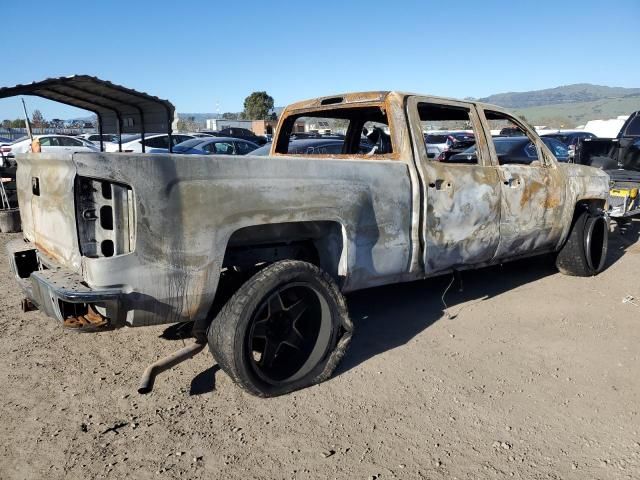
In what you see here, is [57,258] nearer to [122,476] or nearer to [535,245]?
[122,476]

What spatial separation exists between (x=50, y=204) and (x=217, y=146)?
11937 millimetres

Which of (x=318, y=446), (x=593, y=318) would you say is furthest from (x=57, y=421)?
(x=593, y=318)

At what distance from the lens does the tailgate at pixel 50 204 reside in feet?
8.83

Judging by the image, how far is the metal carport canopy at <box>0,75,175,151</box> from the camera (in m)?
4.36

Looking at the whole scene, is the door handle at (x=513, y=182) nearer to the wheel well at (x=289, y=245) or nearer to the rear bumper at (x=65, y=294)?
the wheel well at (x=289, y=245)

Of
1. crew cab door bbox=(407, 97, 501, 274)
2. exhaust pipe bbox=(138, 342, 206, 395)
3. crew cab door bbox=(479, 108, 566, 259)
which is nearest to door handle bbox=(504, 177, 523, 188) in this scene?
crew cab door bbox=(479, 108, 566, 259)

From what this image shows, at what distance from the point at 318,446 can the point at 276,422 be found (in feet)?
1.04

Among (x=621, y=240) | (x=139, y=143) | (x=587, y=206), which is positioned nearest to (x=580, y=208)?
(x=587, y=206)

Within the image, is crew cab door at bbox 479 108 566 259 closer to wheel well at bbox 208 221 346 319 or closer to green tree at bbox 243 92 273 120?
wheel well at bbox 208 221 346 319

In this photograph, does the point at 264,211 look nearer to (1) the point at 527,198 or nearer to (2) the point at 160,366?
(2) the point at 160,366

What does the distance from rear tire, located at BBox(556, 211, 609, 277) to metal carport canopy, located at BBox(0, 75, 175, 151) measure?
4366 mm

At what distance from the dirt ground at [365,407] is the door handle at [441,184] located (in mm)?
1174

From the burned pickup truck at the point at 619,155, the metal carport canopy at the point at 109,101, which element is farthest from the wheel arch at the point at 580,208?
the metal carport canopy at the point at 109,101

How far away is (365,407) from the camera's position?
3.06 meters
